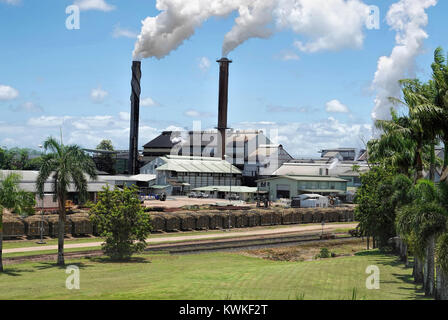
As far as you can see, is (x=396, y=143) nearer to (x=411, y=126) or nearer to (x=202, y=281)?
(x=411, y=126)

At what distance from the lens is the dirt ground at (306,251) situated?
150ft

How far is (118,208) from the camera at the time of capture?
40.3 m

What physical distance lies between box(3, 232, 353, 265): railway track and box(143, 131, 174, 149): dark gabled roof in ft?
349

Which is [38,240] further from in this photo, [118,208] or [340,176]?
[340,176]

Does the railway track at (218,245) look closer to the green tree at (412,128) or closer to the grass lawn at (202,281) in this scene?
the grass lawn at (202,281)

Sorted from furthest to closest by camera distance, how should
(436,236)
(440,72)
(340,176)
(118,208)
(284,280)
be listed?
(340,176), (118,208), (284,280), (440,72), (436,236)

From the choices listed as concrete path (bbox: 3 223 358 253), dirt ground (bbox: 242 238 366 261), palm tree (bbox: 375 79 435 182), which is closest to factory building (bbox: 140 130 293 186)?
concrete path (bbox: 3 223 358 253)

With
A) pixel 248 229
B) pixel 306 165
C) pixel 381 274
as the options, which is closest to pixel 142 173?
pixel 306 165

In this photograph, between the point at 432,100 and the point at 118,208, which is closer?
the point at 432,100

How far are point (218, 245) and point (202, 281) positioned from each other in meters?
24.7

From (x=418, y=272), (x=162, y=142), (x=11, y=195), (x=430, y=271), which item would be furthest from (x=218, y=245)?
(x=162, y=142)

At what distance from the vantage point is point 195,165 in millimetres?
128875

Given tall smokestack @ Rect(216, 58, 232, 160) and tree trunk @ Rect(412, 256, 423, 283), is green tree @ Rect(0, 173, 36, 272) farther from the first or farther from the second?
tall smokestack @ Rect(216, 58, 232, 160)

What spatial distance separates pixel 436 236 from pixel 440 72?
8353 mm
